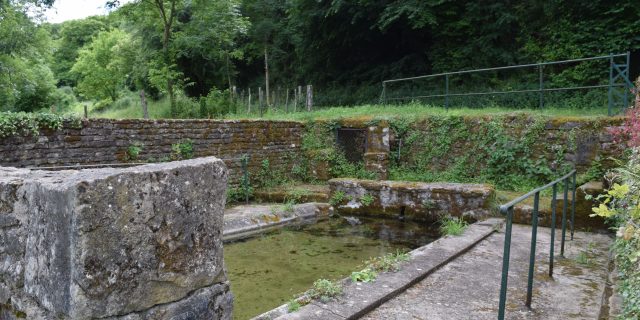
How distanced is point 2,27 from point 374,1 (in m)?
15.4

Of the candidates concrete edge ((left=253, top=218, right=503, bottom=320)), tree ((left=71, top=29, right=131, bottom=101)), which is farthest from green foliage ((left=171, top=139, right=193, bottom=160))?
tree ((left=71, top=29, right=131, bottom=101))

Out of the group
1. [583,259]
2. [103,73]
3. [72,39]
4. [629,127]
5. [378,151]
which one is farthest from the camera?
[72,39]

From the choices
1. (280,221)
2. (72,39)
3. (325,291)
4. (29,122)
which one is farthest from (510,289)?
(72,39)

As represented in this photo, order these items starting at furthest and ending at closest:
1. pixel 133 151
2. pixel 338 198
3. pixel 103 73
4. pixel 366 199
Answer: pixel 103 73 < pixel 338 198 < pixel 366 199 < pixel 133 151

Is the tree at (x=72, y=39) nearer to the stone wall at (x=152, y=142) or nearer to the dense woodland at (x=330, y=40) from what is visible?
the dense woodland at (x=330, y=40)

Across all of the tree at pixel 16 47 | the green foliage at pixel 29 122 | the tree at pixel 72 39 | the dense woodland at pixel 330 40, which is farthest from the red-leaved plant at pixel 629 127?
the tree at pixel 72 39

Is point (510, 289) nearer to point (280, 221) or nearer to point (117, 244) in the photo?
point (117, 244)

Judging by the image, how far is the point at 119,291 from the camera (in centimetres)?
172

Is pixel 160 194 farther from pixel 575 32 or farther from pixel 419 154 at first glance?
pixel 575 32

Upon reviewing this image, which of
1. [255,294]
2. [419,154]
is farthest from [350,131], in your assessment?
[255,294]

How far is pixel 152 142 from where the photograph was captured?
7879 mm

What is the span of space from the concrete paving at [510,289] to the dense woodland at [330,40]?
1020 centimetres

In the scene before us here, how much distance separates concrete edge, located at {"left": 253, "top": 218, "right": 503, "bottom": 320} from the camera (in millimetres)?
3080

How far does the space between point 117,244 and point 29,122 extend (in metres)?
5.84
